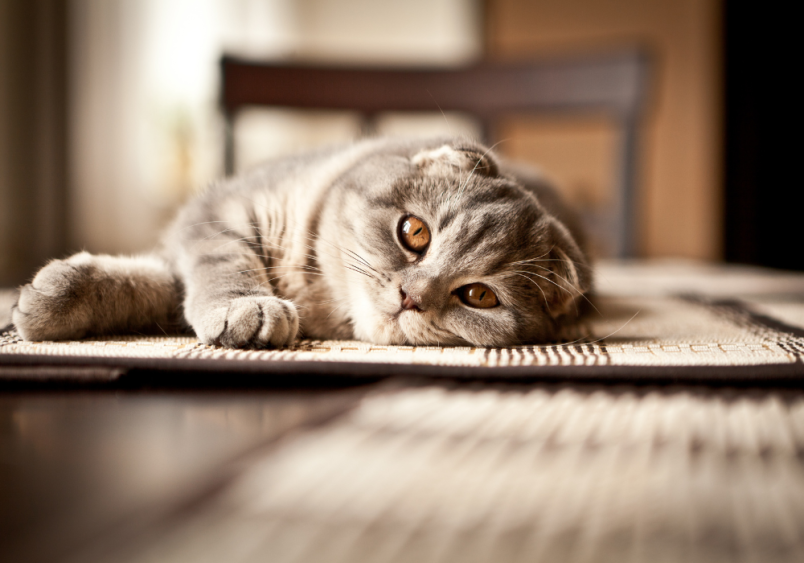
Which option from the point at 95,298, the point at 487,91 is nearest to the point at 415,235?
the point at 95,298

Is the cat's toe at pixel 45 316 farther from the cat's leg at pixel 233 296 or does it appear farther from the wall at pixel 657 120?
the wall at pixel 657 120

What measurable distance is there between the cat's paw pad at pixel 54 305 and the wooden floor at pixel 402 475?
0.88 ft

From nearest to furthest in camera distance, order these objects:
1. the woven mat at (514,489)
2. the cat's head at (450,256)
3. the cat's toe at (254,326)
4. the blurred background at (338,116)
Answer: the woven mat at (514,489)
the cat's toe at (254,326)
the cat's head at (450,256)
the blurred background at (338,116)

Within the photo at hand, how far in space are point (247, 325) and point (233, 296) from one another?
0.39ft

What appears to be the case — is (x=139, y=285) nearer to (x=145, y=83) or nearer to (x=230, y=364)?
(x=230, y=364)

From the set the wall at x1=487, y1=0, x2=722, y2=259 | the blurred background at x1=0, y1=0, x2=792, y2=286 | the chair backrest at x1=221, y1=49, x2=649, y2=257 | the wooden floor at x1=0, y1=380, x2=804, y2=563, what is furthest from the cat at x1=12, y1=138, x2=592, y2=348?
the wall at x1=487, y1=0, x2=722, y2=259

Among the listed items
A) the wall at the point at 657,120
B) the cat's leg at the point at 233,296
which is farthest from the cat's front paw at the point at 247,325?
the wall at the point at 657,120

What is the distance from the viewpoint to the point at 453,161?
0.99 metres

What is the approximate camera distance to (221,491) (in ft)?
1.18

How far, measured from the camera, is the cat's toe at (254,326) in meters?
0.77

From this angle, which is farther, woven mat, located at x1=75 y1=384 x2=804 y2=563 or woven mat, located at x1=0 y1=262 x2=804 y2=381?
woven mat, located at x1=0 y1=262 x2=804 y2=381

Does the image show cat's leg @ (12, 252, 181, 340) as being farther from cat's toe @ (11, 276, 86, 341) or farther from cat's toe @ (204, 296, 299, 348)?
cat's toe @ (204, 296, 299, 348)

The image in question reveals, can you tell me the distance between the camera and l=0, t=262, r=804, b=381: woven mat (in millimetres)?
593

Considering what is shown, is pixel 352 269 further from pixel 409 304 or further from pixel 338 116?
pixel 338 116
